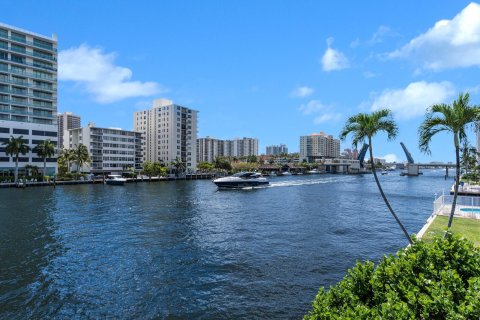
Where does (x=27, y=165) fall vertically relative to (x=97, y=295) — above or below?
above

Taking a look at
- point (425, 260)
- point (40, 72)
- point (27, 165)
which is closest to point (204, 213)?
point (425, 260)

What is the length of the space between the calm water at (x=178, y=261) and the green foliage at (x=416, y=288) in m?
9.23

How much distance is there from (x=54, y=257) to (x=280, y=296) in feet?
59.8

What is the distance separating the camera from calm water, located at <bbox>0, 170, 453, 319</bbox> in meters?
16.1

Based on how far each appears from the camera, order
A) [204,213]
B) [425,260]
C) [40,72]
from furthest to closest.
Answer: [40,72], [204,213], [425,260]

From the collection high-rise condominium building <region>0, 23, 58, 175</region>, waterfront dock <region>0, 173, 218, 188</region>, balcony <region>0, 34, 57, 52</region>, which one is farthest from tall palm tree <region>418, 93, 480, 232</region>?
balcony <region>0, 34, 57, 52</region>

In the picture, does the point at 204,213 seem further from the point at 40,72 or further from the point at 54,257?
the point at 40,72

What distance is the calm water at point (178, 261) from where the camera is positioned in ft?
52.7

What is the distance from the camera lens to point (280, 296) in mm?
17000

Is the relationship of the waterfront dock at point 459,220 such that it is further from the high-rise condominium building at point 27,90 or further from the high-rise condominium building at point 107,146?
the high-rise condominium building at point 107,146

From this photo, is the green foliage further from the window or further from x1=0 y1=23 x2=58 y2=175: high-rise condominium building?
the window

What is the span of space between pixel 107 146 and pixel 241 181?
89029mm

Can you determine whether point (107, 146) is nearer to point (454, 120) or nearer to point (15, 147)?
point (15, 147)

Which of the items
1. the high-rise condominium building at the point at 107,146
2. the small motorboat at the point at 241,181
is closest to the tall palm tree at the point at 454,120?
the small motorboat at the point at 241,181
